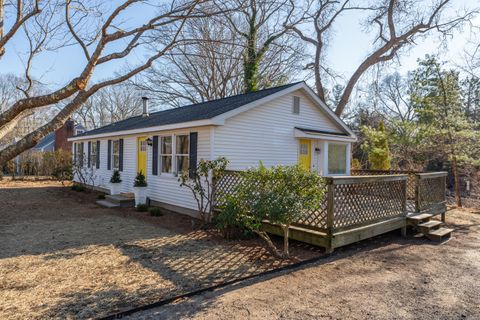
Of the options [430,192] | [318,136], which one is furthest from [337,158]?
[430,192]

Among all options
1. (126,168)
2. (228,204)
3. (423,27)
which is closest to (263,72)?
(423,27)

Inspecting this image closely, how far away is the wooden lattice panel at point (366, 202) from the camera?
5871 mm

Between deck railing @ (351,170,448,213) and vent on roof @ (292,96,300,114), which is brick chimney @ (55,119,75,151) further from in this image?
deck railing @ (351,170,448,213)

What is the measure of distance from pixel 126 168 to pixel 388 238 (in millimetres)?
9265

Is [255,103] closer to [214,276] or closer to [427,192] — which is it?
[427,192]

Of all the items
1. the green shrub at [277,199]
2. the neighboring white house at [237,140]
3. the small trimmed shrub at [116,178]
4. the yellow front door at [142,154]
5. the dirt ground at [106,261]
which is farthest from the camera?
the small trimmed shrub at [116,178]

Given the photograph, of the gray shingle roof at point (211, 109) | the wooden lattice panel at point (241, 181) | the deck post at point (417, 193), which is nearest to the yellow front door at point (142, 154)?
the gray shingle roof at point (211, 109)

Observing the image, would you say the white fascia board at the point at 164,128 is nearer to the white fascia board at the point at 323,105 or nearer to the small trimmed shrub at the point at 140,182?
the small trimmed shrub at the point at 140,182

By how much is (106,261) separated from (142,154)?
6.40 m

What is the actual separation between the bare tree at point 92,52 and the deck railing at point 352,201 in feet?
11.3

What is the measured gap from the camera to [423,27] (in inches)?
701

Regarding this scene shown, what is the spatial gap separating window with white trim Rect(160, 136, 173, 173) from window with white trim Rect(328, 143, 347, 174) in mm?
5705

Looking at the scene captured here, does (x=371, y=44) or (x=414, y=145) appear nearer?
(x=414, y=145)

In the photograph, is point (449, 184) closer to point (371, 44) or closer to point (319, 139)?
point (371, 44)
